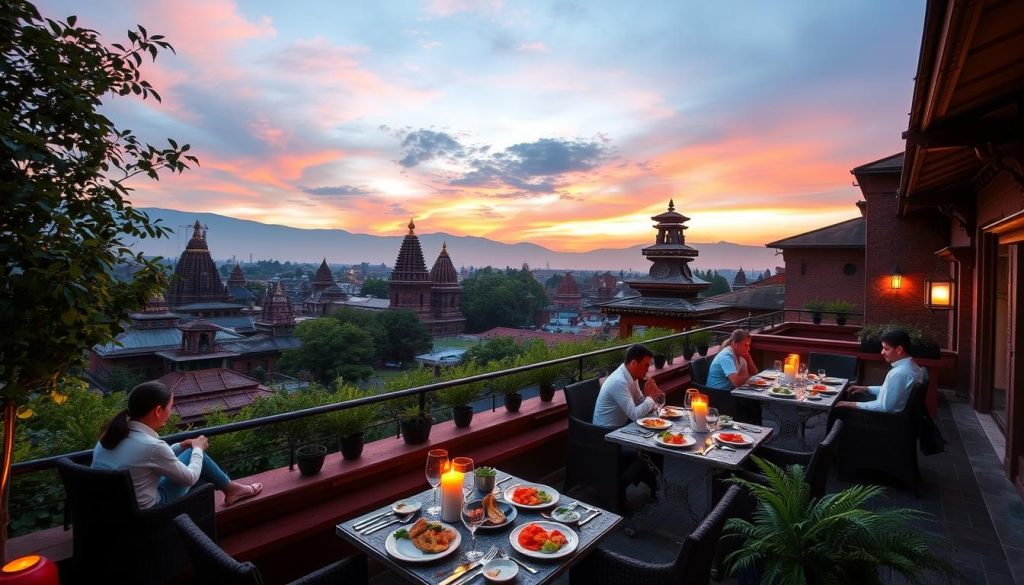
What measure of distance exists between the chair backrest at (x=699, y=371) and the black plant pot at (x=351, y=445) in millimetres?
4865

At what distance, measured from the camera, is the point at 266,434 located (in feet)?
11.9

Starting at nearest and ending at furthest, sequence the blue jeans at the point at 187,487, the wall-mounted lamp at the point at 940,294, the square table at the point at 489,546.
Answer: the square table at the point at 489,546
the blue jeans at the point at 187,487
the wall-mounted lamp at the point at 940,294

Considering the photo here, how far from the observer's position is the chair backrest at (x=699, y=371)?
22.1 feet

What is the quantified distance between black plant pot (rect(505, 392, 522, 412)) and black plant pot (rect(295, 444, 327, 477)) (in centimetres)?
215

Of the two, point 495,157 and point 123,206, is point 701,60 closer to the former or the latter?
point 123,206

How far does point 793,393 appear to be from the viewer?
5.65 meters

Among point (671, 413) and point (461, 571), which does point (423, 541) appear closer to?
point (461, 571)

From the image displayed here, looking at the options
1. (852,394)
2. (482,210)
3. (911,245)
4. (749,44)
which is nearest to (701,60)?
(749,44)

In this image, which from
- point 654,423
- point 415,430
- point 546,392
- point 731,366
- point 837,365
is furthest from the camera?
point 837,365

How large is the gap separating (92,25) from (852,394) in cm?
836

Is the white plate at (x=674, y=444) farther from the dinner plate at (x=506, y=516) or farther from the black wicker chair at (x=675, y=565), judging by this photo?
the dinner plate at (x=506, y=516)

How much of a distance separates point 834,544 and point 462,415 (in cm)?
316

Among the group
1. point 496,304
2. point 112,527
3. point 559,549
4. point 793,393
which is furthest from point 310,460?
point 496,304

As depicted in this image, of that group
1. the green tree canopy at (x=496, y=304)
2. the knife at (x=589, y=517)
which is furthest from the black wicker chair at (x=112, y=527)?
the green tree canopy at (x=496, y=304)
